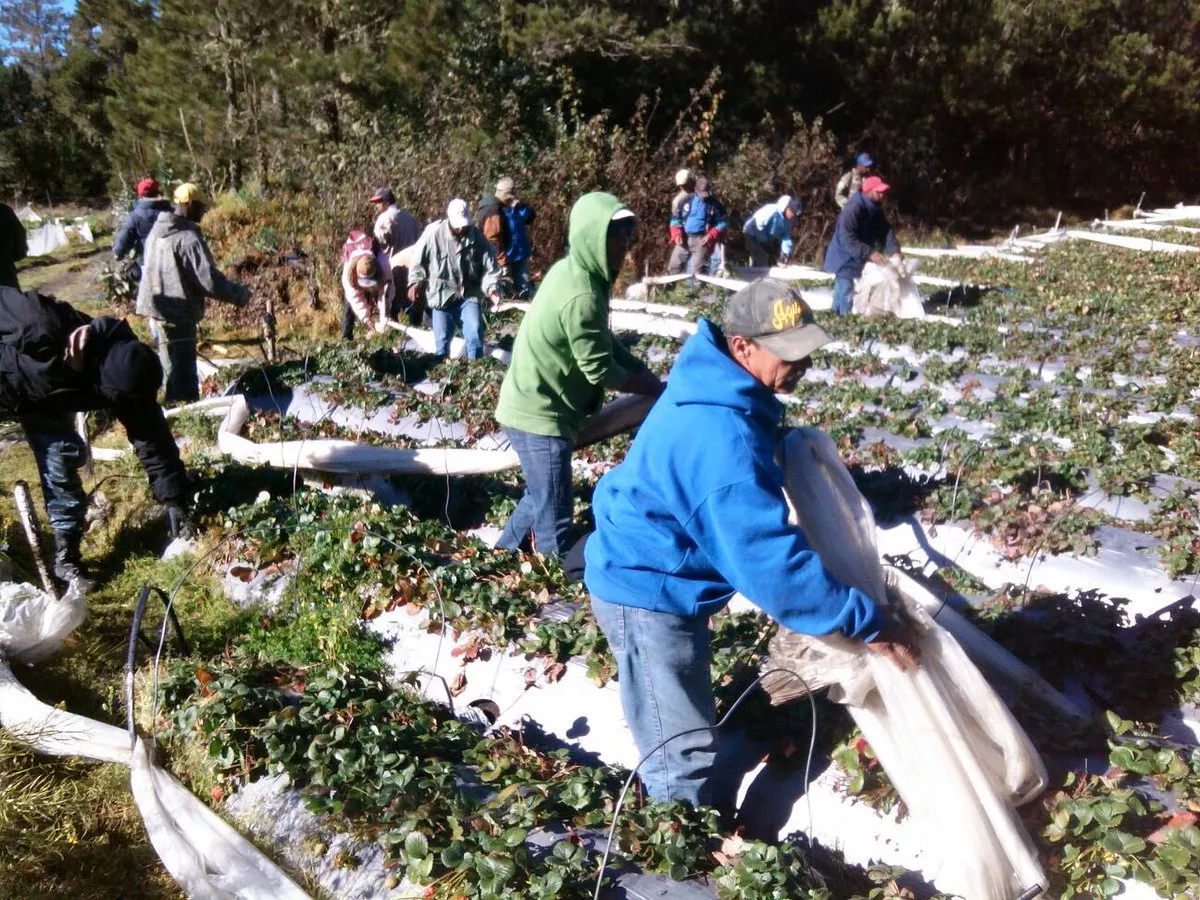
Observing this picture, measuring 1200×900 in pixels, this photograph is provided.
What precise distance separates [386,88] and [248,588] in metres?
12.6

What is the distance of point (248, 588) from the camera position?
465 cm

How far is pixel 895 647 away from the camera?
2.47 meters

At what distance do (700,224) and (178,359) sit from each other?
23.0 ft

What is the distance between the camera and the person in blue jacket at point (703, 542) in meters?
2.33

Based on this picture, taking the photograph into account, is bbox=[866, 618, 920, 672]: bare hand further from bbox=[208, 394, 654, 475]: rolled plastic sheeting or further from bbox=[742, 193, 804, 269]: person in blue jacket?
bbox=[742, 193, 804, 269]: person in blue jacket

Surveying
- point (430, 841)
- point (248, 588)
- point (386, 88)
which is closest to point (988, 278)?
point (386, 88)

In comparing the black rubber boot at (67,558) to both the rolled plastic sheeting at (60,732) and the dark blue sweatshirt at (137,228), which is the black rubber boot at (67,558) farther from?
the dark blue sweatshirt at (137,228)

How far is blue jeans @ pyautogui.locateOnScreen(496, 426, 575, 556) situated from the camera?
4.18 m

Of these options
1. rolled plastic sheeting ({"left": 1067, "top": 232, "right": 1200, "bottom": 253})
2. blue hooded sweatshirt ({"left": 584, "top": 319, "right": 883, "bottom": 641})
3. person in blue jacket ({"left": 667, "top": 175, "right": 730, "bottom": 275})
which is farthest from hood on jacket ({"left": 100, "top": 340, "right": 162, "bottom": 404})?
rolled plastic sheeting ({"left": 1067, "top": 232, "right": 1200, "bottom": 253})

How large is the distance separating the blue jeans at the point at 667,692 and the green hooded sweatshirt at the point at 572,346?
1.47 m

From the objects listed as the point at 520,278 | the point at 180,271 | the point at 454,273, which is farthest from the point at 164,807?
the point at 520,278

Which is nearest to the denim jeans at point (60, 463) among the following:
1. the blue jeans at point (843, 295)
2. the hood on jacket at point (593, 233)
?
the hood on jacket at point (593, 233)

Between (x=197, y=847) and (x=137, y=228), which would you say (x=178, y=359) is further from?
(x=197, y=847)

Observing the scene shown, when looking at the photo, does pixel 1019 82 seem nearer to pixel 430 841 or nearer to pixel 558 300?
pixel 558 300
